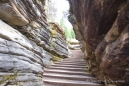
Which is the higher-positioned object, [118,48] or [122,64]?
[118,48]

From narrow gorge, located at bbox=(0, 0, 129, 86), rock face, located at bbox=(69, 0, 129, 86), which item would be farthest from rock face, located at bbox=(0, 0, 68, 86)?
rock face, located at bbox=(69, 0, 129, 86)

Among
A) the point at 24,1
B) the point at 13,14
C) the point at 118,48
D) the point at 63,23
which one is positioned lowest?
the point at 118,48

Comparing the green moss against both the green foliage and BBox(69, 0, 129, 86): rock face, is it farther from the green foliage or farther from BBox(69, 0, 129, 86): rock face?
BBox(69, 0, 129, 86): rock face

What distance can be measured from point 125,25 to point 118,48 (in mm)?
471

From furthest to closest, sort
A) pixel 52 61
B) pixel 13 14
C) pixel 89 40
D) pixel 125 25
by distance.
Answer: pixel 52 61 < pixel 13 14 < pixel 89 40 < pixel 125 25

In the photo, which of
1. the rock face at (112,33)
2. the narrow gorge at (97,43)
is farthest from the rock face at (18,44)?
the rock face at (112,33)

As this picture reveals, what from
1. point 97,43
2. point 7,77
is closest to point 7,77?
point 7,77

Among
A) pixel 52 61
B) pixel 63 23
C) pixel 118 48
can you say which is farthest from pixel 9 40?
pixel 63 23

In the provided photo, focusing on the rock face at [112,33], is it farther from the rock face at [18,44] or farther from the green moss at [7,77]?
the green moss at [7,77]

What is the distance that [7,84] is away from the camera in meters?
3.02

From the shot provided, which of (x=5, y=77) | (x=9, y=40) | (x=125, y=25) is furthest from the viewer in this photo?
(x=9, y=40)

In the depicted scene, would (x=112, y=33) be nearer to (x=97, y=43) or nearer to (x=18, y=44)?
(x=97, y=43)

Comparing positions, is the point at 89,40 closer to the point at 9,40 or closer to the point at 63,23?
the point at 9,40

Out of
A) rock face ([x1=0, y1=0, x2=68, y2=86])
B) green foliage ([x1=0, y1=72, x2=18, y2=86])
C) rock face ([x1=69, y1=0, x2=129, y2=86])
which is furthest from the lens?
rock face ([x1=0, y1=0, x2=68, y2=86])
